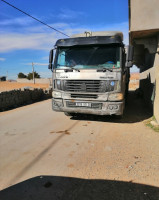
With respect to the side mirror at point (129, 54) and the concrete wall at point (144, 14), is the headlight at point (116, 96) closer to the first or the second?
the side mirror at point (129, 54)

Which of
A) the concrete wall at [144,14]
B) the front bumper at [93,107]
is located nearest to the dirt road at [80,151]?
the front bumper at [93,107]

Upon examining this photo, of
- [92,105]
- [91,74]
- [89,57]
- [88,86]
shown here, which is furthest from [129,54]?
[92,105]

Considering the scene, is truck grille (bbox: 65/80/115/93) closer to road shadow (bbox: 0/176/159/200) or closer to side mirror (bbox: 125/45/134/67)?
side mirror (bbox: 125/45/134/67)

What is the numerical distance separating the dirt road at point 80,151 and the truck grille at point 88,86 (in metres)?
1.28

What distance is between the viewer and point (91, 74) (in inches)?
210

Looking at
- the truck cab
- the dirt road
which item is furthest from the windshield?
the dirt road

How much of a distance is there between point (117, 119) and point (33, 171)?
423 centimetres

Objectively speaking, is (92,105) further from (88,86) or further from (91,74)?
(91,74)

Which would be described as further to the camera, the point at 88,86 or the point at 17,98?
the point at 17,98

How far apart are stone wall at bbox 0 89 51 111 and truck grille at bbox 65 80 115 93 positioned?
4.71 meters

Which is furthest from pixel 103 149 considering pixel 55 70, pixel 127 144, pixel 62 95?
pixel 55 70

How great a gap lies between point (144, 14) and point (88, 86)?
4247 mm

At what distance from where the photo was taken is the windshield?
5.39 metres

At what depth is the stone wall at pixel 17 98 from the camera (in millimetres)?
8777
